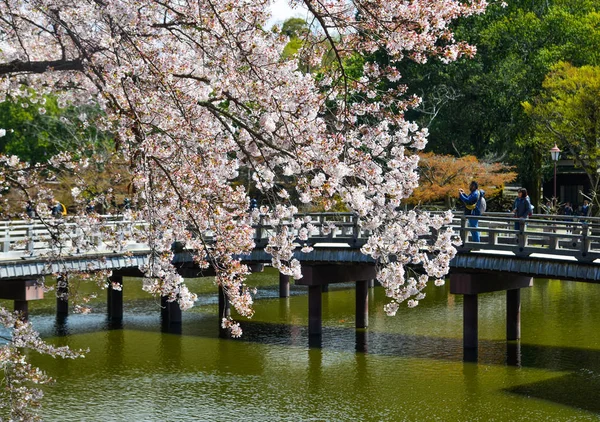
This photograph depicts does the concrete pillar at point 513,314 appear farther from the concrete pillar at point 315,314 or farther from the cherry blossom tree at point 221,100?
the cherry blossom tree at point 221,100

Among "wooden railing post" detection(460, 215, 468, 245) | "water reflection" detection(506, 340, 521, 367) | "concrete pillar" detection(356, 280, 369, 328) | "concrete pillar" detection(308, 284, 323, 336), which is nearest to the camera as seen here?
"water reflection" detection(506, 340, 521, 367)

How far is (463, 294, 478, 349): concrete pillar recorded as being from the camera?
24.2 metres

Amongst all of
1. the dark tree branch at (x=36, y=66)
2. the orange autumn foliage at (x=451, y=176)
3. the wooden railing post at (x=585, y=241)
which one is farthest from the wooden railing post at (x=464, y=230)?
the orange autumn foliage at (x=451, y=176)

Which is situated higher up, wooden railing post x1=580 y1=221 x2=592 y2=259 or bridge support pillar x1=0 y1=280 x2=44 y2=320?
wooden railing post x1=580 y1=221 x2=592 y2=259

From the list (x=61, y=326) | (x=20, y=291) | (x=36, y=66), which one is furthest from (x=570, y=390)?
(x=61, y=326)

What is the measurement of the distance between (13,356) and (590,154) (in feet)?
122

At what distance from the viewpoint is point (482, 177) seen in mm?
45062

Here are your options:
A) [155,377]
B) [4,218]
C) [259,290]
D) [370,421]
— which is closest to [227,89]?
[4,218]

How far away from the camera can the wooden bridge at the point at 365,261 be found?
21000mm

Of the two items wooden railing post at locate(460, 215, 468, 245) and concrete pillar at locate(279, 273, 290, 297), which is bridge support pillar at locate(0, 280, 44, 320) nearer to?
wooden railing post at locate(460, 215, 468, 245)

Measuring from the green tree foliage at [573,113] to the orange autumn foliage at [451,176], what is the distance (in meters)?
2.96

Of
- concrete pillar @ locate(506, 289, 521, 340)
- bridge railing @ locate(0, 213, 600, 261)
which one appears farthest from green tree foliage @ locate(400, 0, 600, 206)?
bridge railing @ locate(0, 213, 600, 261)

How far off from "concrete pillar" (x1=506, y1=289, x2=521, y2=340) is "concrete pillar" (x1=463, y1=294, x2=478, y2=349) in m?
1.68

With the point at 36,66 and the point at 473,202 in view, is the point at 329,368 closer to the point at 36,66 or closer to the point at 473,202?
the point at 473,202
